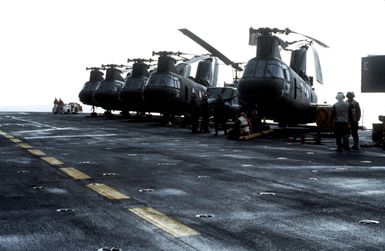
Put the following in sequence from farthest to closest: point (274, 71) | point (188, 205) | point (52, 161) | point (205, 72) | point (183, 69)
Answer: point (205, 72) → point (183, 69) → point (274, 71) → point (52, 161) → point (188, 205)

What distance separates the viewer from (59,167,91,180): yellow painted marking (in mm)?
8070

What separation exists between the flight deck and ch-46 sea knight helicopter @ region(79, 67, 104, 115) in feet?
120

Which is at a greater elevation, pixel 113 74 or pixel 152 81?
pixel 113 74

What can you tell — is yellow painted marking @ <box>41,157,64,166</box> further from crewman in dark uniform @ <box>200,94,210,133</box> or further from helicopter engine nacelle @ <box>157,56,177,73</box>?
helicopter engine nacelle @ <box>157,56,177,73</box>

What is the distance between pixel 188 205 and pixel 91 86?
43.4 m

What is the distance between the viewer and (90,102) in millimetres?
46781

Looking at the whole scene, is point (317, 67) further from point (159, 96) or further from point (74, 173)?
point (74, 173)

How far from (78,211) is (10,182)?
2.74 m

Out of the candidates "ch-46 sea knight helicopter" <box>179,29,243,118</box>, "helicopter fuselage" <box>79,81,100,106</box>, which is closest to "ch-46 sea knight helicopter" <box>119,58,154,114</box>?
"ch-46 sea knight helicopter" <box>179,29,243,118</box>

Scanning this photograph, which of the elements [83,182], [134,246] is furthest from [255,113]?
[134,246]

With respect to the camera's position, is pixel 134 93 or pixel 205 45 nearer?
pixel 134 93

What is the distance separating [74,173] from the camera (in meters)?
8.56

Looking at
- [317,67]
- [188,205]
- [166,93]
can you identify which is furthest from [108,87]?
[188,205]

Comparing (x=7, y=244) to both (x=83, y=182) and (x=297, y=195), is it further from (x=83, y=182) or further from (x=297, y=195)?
(x=297, y=195)
